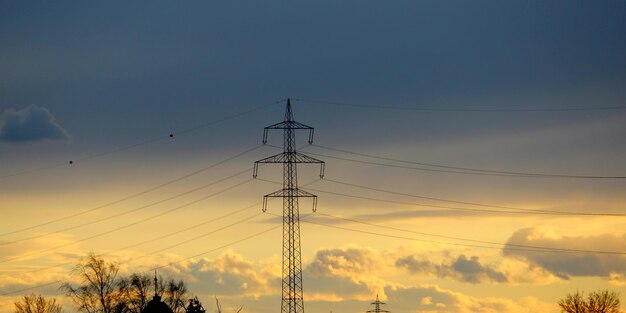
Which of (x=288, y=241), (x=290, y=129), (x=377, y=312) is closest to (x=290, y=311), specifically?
(x=288, y=241)

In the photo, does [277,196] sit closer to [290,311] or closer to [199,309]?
[290,311]

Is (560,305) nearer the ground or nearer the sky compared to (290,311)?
nearer the sky

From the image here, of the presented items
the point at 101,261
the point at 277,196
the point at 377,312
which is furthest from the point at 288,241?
the point at 377,312

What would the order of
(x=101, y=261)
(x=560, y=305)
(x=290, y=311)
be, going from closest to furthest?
(x=290, y=311)
(x=101, y=261)
(x=560, y=305)

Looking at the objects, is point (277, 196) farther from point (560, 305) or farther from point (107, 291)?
point (560, 305)

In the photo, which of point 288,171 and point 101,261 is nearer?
point 288,171

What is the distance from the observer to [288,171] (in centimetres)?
12988

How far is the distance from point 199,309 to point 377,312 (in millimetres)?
27725

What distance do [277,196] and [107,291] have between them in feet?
170

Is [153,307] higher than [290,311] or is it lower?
higher

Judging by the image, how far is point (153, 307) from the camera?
183m

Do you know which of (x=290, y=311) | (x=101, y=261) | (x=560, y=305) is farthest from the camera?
(x=560, y=305)

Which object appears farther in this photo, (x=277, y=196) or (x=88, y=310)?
(x=88, y=310)

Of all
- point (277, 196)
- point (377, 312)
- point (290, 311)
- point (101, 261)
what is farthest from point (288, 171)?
point (377, 312)
